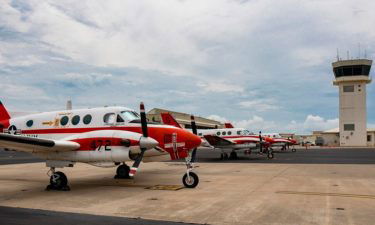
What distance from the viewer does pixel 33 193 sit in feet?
43.2

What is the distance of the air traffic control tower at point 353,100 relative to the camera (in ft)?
290

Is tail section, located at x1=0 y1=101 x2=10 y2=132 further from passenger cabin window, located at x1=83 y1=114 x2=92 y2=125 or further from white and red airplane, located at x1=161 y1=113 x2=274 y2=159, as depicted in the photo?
white and red airplane, located at x1=161 y1=113 x2=274 y2=159

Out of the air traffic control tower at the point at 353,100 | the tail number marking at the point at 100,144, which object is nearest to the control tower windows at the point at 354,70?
the air traffic control tower at the point at 353,100

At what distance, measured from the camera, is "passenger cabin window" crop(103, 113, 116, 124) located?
14352mm

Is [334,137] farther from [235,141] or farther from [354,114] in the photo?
[235,141]

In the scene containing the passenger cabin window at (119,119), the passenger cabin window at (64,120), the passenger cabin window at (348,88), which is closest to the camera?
the passenger cabin window at (119,119)

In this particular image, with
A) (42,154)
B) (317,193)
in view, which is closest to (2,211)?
(42,154)

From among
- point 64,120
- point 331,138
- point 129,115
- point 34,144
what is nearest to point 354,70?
point 331,138

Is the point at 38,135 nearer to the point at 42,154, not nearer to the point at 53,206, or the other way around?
the point at 42,154

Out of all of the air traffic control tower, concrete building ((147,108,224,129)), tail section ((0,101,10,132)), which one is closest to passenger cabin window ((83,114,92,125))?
tail section ((0,101,10,132))

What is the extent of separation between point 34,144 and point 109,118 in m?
3.09

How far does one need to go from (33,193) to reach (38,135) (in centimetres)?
335

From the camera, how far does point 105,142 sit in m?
13.3

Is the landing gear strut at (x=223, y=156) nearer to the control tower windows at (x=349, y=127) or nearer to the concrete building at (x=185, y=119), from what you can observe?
the concrete building at (x=185, y=119)
